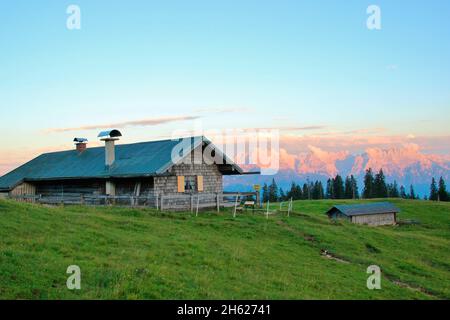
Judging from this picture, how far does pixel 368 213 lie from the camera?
176 ft

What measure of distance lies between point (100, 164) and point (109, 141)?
222 centimetres

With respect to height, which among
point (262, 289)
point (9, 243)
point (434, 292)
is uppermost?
point (9, 243)

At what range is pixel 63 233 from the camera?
18.8 meters

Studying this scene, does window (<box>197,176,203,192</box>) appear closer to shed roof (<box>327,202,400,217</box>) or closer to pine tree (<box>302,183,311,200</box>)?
shed roof (<box>327,202,400,217</box>)

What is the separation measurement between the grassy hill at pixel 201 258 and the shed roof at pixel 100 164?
4.62 metres

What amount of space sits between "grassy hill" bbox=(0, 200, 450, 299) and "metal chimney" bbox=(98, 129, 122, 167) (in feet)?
23.9

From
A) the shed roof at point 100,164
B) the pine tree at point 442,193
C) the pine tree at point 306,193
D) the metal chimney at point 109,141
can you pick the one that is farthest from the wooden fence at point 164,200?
the pine tree at point 306,193

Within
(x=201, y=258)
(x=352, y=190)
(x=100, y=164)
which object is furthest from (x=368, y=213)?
(x=352, y=190)

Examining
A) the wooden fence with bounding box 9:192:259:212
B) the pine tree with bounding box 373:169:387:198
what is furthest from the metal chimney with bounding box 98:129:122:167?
the pine tree with bounding box 373:169:387:198

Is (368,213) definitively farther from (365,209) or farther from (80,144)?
(80,144)

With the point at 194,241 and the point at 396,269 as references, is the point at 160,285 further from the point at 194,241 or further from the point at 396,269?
the point at 396,269

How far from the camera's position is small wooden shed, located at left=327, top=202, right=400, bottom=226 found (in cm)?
5272
